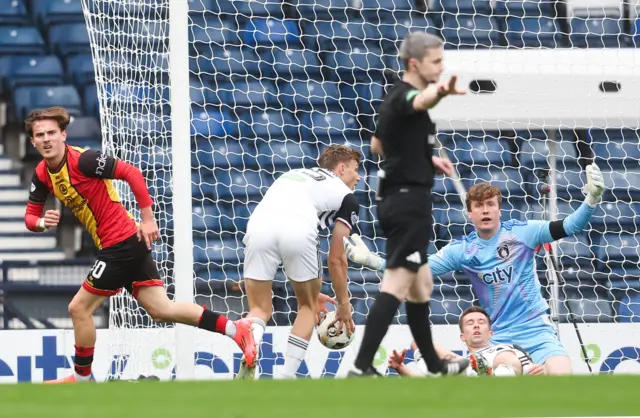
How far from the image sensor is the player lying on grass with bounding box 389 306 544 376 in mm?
7090

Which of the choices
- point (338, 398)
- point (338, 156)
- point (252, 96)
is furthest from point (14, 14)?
point (338, 398)

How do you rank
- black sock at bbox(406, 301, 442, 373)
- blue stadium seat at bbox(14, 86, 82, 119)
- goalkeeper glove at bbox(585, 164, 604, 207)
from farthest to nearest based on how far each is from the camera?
blue stadium seat at bbox(14, 86, 82, 119) → goalkeeper glove at bbox(585, 164, 604, 207) → black sock at bbox(406, 301, 442, 373)

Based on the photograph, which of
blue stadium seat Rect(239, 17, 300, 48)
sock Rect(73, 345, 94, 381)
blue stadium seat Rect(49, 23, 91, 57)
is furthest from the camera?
blue stadium seat Rect(49, 23, 91, 57)

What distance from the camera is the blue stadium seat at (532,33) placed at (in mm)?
10969

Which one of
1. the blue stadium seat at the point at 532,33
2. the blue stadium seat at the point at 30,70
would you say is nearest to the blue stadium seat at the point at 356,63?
the blue stadium seat at the point at 532,33

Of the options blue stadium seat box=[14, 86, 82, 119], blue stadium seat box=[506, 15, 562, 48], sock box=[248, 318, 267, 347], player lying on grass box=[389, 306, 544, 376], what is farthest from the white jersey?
blue stadium seat box=[14, 86, 82, 119]

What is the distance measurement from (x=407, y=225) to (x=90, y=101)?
24.4 ft

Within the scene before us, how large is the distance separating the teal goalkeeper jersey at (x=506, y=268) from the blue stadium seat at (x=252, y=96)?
3.59 meters

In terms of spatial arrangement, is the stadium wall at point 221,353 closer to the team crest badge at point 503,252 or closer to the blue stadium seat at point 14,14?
the team crest badge at point 503,252

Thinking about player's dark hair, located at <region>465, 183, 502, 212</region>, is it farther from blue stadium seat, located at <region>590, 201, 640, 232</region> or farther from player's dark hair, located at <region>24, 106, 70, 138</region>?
blue stadium seat, located at <region>590, 201, 640, 232</region>

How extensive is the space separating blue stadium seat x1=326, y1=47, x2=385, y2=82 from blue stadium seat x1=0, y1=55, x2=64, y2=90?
2982mm

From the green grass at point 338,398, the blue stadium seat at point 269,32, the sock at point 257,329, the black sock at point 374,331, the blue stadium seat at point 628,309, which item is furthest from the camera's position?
the blue stadium seat at point 269,32

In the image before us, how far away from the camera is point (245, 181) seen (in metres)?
10.9

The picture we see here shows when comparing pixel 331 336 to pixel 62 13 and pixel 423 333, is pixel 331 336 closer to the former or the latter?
pixel 423 333
